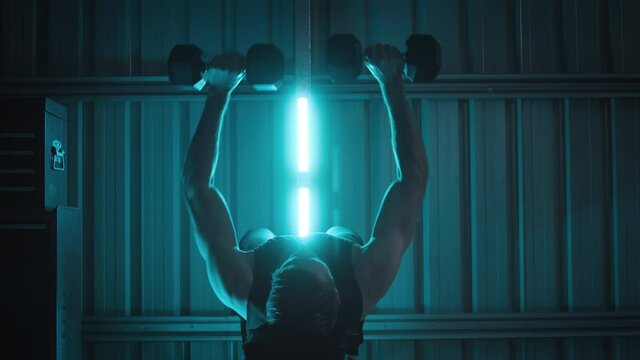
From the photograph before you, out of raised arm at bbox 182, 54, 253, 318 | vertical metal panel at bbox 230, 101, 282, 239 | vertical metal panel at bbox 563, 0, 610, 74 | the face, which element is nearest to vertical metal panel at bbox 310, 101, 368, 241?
vertical metal panel at bbox 230, 101, 282, 239

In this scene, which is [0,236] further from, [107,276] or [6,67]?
[6,67]

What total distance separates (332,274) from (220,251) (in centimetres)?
44

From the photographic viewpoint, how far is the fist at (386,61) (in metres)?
2.06

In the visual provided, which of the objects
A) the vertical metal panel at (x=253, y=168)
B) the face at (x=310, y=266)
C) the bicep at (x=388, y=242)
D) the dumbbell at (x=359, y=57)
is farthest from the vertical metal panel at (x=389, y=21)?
the face at (x=310, y=266)

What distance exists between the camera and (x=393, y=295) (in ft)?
9.37

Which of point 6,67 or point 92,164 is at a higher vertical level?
point 6,67

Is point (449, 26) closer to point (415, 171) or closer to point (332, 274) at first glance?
point (415, 171)

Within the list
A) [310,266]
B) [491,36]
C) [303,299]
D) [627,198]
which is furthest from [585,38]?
[303,299]

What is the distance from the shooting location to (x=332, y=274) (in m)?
1.94

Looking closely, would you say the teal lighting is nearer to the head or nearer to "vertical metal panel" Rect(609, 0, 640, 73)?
the head

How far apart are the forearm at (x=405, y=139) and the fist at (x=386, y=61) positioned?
0.14ft

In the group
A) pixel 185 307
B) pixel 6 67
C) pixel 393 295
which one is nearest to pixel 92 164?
pixel 6 67

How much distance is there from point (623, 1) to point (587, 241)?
4.58 feet

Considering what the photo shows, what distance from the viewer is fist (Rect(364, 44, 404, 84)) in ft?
6.76
